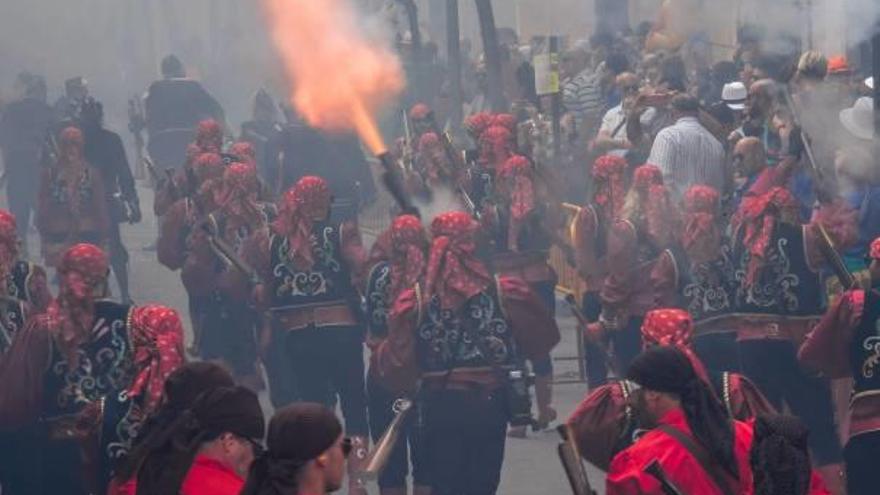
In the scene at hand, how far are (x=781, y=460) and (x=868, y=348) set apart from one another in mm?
2951

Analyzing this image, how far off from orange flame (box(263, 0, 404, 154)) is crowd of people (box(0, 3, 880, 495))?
669 millimetres

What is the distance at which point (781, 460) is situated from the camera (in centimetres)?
640

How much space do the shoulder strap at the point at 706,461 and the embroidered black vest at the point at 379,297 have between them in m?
4.43

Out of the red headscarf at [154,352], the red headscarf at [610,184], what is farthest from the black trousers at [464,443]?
the red headscarf at [610,184]

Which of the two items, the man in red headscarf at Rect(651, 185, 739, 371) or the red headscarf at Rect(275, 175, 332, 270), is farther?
the red headscarf at Rect(275, 175, 332, 270)

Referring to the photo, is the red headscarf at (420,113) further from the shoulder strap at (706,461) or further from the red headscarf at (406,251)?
the shoulder strap at (706,461)

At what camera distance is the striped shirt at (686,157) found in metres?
14.9

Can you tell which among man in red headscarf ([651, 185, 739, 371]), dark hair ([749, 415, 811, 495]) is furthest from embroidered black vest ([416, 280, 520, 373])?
dark hair ([749, 415, 811, 495])

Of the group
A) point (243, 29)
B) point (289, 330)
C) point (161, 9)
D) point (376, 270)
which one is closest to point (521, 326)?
point (376, 270)

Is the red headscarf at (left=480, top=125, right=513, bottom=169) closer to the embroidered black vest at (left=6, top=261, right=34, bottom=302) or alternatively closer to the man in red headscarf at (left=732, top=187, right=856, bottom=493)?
the man in red headscarf at (left=732, top=187, right=856, bottom=493)

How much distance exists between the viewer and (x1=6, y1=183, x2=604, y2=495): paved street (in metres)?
12.7

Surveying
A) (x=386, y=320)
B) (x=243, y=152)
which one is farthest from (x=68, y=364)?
(x=243, y=152)

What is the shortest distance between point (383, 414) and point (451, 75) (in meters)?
13.8

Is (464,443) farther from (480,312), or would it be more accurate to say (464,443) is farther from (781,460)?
(781,460)
